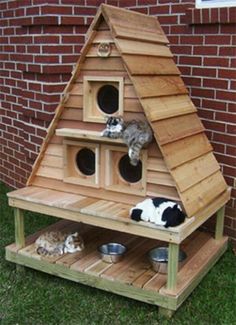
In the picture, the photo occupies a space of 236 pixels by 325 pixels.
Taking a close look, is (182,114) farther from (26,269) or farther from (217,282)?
(26,269)

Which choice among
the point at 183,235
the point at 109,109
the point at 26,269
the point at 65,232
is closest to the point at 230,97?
the point at 109,109

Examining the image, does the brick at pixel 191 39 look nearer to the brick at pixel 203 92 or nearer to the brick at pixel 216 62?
the brick at pixel 216 62

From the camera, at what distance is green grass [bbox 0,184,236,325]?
2.79 m

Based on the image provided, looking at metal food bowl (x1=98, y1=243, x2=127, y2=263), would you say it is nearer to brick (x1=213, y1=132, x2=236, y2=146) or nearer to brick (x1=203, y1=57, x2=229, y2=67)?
brick (x1=213, y1=132, x2=236, y2=146)

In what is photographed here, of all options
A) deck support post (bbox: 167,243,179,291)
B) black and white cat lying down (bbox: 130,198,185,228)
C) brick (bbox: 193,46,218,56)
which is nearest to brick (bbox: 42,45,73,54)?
brick (bbox: 193,46,218,56)

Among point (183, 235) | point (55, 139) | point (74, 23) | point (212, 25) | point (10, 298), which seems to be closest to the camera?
point (183, 235)

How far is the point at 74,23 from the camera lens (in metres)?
4.03

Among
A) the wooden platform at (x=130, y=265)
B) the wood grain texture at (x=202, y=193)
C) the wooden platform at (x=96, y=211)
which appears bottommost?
the wooden platform at (x=130, y=265)

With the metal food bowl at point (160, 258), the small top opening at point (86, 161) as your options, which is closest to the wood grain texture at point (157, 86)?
the small top opening at point (86, 161)

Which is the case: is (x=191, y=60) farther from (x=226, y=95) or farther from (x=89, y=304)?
(x=89, y=304)

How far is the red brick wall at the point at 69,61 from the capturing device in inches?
136

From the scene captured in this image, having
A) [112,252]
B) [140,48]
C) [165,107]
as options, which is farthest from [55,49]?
[112,252]

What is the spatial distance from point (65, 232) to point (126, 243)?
0.47 metres

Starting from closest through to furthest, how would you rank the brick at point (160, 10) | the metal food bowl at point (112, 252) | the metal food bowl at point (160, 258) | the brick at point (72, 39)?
1. the metal food bowl at point (160, 258)
2. the metal food bowl at point (112, 252)
3. the brick at point (160, 10)
4. the brick at point (72, 39)
